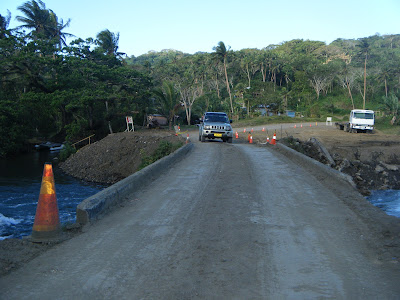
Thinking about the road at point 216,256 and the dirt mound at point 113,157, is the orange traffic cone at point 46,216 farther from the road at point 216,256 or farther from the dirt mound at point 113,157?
the dirt mound at point 113,157

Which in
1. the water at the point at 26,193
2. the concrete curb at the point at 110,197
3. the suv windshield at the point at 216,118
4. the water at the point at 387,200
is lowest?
the water at the point at 26,193

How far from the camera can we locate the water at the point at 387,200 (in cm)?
1219

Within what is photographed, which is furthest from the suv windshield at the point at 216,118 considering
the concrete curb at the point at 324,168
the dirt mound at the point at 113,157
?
the concrete curb at the point at 324,168

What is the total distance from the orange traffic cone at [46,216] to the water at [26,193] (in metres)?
1.24

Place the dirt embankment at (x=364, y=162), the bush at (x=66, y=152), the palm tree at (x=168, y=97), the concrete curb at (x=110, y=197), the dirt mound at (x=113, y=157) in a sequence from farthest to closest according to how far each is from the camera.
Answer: the palm tree at (x=168, y=97) < the bush at (x=66, y=152) < the dirt mound at (x=113, y=157) < the dirt embankment at (x=364, y=162) < the concrete curb at (x=110, y=197)

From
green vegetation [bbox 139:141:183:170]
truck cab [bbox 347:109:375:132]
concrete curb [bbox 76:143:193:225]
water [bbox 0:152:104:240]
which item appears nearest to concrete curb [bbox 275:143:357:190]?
concrete curb [bbox 76:143:193:225]

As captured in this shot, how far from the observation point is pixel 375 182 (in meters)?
17.0

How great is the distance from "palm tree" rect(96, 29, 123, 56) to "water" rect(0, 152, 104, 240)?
27.7 meters

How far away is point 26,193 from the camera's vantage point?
2086 centimetres

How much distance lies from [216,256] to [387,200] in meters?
11.7

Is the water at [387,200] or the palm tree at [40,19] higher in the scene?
the palm tree at [40,19]

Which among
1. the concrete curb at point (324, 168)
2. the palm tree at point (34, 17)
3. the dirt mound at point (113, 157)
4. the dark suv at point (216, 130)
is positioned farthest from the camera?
the palm tree at point (34, 17)

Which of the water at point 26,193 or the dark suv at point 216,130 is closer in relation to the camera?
the water at point 26,193

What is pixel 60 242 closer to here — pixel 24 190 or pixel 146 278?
pixel 146 278
